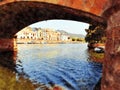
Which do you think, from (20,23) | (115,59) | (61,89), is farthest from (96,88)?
(20,23)

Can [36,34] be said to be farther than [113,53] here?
Yes

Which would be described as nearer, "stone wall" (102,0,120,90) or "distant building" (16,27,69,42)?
"stone wall" (102,0,120,90)

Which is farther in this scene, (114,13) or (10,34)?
(10,34)

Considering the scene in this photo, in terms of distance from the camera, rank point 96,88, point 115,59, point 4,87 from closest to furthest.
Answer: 1. point 115,59
2. point 4,87
3. point 96,88

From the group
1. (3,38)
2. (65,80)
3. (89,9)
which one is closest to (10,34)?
(3,38)

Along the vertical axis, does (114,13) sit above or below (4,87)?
above

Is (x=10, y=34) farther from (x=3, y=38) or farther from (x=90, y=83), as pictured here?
(x=90, y=83)

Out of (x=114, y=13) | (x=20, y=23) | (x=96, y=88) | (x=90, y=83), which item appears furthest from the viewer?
(x=20, y=23)

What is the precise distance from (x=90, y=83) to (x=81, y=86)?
1400mm

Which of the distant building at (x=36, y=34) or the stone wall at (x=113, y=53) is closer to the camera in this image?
the stone wall at (x=113, y=53)

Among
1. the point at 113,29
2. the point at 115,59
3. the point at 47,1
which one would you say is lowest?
the point at 115,59

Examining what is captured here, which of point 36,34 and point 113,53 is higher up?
point 36,34

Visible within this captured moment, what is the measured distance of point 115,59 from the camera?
6941 mm

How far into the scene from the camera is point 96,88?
15.4 metres
